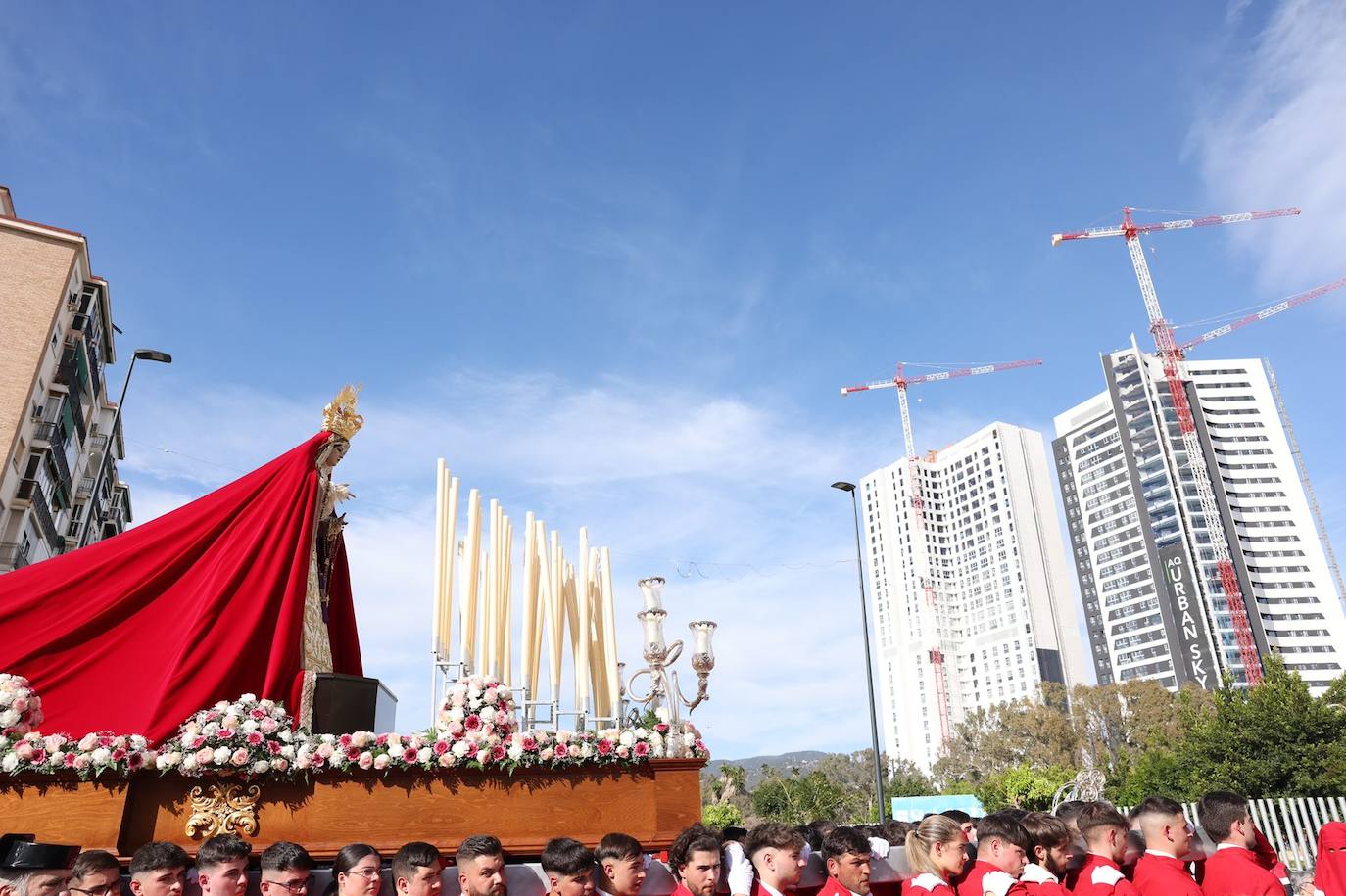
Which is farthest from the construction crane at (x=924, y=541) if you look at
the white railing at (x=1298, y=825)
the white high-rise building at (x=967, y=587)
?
the white railing at (x=1298, y=825)

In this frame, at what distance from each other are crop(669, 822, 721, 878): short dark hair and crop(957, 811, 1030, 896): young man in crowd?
1474 millimetres

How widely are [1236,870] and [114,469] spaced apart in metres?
42.5

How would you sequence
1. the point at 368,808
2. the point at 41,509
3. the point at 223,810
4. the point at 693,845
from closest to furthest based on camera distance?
the point at 693,845, the point at 223,810, the point at 368,808, the point at 41,509

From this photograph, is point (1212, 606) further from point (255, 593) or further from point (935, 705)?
point (255, 593)

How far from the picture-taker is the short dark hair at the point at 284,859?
14.5 feet

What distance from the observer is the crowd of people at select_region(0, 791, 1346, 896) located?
14.4 feet

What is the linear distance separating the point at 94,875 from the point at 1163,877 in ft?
18.4

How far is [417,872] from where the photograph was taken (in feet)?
14.3

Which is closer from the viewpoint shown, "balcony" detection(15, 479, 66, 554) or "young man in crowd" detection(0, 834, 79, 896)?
"young man in crowd" detection(0, 834, 79, 896)

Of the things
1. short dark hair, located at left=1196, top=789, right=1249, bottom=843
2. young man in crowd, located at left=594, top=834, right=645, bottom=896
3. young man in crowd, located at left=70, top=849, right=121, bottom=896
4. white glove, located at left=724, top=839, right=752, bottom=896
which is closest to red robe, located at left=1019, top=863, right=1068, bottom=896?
short dark hair, located at left=1196, top=789, right=1249, bottom=843

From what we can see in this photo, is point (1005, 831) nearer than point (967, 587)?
Yes

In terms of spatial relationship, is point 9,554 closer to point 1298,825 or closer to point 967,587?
point 1298,825

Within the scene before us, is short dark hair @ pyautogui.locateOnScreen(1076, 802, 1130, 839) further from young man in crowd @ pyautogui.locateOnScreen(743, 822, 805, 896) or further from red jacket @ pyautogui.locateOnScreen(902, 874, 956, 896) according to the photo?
young man in crowd @ pyautogui.locateOnScreen(743, 822, 805, 896)

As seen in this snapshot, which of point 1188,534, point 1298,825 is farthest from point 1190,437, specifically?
point 1298,825
